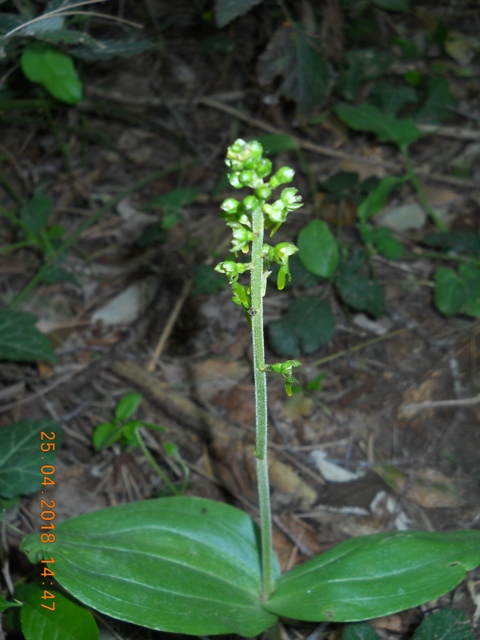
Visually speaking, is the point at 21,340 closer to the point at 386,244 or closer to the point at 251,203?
the point at 251,203

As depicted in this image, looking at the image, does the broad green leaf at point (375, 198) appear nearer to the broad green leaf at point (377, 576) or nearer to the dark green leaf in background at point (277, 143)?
the dark green leaf in background at point (277, 143)

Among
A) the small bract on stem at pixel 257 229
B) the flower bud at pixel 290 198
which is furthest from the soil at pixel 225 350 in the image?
the flower bud at pixel 290 198

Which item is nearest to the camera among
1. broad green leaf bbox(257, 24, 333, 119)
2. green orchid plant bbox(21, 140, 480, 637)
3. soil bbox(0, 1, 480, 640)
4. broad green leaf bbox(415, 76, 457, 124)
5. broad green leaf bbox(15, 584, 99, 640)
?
green orchid plant bbox(21, 140, 480, 637)

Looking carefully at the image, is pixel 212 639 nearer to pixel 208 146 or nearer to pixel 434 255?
pixel 434 255

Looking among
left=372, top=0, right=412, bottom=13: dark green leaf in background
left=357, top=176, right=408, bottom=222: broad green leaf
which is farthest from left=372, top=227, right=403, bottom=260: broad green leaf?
left=372, top=0, right=412, bottom=13: dark green leaf in background

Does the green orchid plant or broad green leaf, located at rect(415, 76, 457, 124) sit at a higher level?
the green orchid plant

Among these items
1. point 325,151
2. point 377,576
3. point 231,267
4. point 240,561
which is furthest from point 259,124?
point 377,576

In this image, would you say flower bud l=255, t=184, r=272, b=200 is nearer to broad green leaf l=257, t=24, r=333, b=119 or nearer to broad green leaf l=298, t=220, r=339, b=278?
broad green leaf l=298, t=220, r=339, b=278
